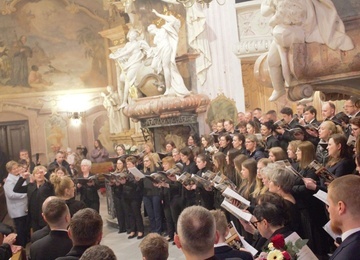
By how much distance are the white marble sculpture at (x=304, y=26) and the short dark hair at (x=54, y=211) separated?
197cm

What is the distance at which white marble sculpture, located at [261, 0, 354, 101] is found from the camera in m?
3.92

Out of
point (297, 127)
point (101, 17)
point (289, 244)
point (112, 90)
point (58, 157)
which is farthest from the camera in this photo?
point (101, 17)

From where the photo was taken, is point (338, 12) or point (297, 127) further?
point (297, 127)

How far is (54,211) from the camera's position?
3.88 meters

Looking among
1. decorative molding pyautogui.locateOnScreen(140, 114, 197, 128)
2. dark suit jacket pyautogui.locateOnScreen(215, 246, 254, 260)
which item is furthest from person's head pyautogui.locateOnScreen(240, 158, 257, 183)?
decorative molding pyautogui.locateOnScreen(140, 114, 197, 128)

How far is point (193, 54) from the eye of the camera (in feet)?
39.0

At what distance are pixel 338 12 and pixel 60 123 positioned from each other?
14849mm

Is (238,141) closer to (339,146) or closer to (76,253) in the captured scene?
(339,146)

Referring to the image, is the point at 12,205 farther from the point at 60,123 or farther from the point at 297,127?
the point at 60,123

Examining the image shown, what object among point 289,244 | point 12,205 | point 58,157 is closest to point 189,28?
point 58,157

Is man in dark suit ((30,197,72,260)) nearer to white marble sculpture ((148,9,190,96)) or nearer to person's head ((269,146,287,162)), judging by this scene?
person's head ((269,146,287,162))

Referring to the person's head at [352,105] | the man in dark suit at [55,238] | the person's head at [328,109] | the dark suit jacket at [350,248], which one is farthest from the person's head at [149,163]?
the dark suit jacket at [350,248]

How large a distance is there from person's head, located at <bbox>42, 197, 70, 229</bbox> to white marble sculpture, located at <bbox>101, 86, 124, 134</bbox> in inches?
500

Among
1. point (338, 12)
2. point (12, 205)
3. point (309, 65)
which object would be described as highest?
point (338, 12)
